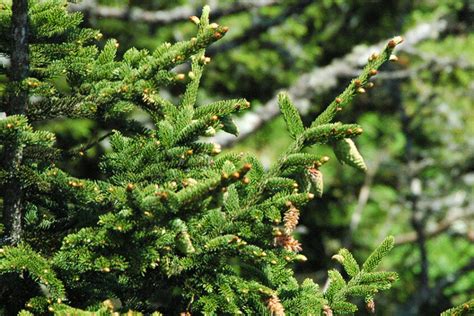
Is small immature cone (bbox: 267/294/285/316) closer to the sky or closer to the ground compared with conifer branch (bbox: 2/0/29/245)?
closer to the ground

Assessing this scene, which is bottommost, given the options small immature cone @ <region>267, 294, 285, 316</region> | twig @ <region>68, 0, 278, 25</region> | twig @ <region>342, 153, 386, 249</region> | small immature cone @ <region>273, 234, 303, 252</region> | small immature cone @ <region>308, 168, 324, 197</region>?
small immature cone @ <region>267, 294, 285, 316</region>

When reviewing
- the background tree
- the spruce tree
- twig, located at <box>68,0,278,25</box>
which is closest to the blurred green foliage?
the background tree

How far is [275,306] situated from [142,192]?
52cm

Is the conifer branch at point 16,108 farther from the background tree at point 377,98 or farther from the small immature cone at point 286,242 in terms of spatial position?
the background tree at point 377,98

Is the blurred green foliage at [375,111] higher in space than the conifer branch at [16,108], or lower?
higher

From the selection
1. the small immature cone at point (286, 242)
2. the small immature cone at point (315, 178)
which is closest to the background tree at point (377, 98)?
the small immature cone at point (315, 178)

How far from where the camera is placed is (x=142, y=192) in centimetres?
167

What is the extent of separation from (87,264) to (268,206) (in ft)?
1.87

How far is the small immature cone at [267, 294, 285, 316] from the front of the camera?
1751 millimetres

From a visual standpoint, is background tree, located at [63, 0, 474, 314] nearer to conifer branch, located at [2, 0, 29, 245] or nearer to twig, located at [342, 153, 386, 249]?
twig, located at [342, 153, 386, 249]

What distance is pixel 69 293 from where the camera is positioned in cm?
184

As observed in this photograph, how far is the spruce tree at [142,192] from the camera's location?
1721 millimetres

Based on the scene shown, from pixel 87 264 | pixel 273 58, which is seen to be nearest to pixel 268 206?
pixel 87 264

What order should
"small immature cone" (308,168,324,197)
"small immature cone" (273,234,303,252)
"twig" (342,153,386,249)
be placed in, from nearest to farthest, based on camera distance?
"small immature cone" (273,234,303,252)
"small immature cone" (308,168,324,197)
"twig" (342,153,386,249)
